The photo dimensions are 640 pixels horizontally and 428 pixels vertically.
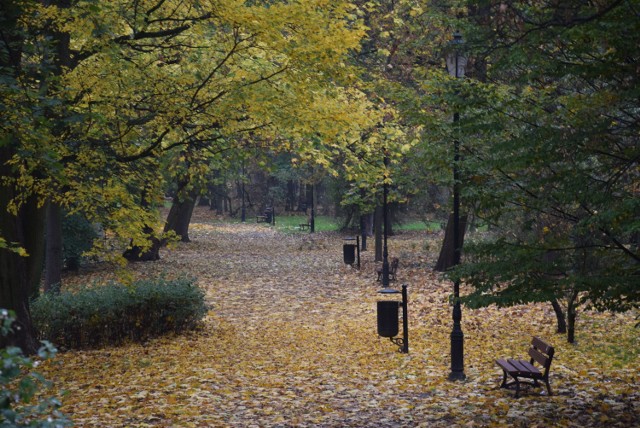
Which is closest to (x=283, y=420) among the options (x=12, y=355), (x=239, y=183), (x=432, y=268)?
(x=12, y=355)

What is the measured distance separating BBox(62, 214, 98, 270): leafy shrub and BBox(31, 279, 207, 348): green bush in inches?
358

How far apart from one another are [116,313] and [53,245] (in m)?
1.94

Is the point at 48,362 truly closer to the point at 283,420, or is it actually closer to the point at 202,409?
the point at 202,409

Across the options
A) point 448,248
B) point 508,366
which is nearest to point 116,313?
point 508,366

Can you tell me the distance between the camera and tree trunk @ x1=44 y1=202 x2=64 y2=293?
1356cm

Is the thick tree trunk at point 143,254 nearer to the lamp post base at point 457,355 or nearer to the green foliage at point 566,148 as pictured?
the lamp post base at point 457,355

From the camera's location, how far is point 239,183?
66500 mm

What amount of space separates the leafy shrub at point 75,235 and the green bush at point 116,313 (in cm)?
909

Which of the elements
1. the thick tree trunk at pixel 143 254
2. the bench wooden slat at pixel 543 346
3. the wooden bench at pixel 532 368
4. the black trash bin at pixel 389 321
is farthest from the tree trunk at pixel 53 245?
the thick tree trunk at pixel 143 254

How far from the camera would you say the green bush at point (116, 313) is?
12.9 meters

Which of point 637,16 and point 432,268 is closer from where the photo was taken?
point 637,16

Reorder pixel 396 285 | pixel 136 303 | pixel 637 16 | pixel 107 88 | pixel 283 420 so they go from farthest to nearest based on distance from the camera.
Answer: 1. pixel 396 285
2. pixel 136 303
3. pixel 107 88
4. pixel 283 420
5. pixel 637 16

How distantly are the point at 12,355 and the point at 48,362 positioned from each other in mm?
9003

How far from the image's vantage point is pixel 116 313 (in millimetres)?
13656
